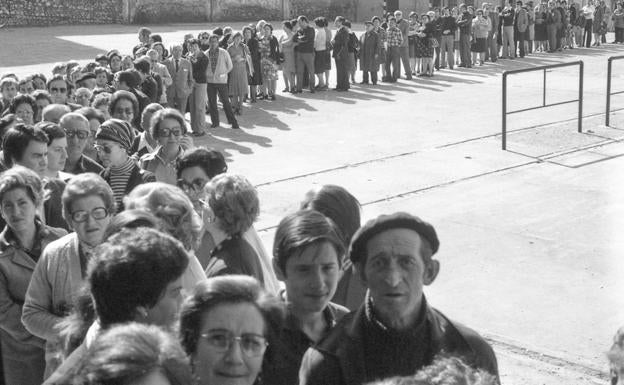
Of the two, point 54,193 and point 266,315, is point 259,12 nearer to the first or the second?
point 54,193

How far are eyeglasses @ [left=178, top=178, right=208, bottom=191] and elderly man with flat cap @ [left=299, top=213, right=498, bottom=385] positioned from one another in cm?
278

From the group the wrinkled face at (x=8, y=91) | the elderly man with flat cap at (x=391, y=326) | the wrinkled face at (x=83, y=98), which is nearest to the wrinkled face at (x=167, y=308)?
the elderly man with flat cap at (x=391, y=326)

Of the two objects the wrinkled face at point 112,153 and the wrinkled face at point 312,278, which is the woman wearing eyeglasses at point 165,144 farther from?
the wrinkled face at point 312,278

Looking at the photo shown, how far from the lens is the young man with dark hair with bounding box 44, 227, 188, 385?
3559 millimetres

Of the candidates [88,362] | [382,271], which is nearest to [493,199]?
[382,271]

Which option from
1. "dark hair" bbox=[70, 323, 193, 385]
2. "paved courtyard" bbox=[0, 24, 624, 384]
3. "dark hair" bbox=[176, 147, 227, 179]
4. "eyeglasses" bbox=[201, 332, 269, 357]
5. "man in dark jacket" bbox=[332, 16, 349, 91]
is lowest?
"paved courtyard" bbox=[0, 24, 624, 384]

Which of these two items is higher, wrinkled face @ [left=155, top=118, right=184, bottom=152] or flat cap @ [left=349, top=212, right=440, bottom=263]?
flat cap @ [left=349, top=212, right=440, bottom=263]

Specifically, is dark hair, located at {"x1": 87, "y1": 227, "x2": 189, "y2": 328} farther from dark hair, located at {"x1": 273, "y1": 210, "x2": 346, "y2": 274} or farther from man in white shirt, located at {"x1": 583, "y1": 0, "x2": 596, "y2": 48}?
man in white shirt, located at {"x1": 583, "y1": 0, "x2": 596, "y2": 48}

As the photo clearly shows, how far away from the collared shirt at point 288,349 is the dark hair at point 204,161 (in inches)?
90.8

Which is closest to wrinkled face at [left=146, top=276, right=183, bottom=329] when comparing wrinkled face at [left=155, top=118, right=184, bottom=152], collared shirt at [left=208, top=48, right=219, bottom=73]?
wrinkled face at [left=155, top=118, right=184, bottom=152]

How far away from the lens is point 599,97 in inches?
822

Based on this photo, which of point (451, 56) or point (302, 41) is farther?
point (451, 56)

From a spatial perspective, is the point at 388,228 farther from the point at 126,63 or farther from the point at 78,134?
the point at 126,63

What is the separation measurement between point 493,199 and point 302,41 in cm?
1043
